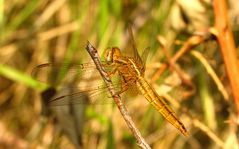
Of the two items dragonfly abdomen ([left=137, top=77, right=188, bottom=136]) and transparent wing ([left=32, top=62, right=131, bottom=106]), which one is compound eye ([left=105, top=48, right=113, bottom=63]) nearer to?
transparent wing ([left=32, top=62, right=131, bottom=106])

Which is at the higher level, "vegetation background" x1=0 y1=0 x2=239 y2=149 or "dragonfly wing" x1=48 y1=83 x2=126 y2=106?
"vegetation background" x1=0 y1=0 x2=239 y2=149

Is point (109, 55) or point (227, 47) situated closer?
point (227, 47)

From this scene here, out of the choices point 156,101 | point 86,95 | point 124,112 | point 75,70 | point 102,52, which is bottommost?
point 124,112

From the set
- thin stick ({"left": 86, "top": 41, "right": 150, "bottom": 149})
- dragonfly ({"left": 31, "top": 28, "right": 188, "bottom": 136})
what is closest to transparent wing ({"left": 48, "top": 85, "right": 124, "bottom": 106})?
dragonfly ({"left": 31, "top": 28, "right": 188, "bottom": 136})

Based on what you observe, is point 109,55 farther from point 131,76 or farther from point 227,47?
point 227,47

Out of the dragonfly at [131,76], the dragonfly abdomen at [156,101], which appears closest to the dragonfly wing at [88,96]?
the dragonfly at [131,76]

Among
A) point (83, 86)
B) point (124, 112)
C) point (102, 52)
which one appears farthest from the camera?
point (102, 52)

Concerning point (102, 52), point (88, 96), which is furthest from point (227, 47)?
point (102, 52)
